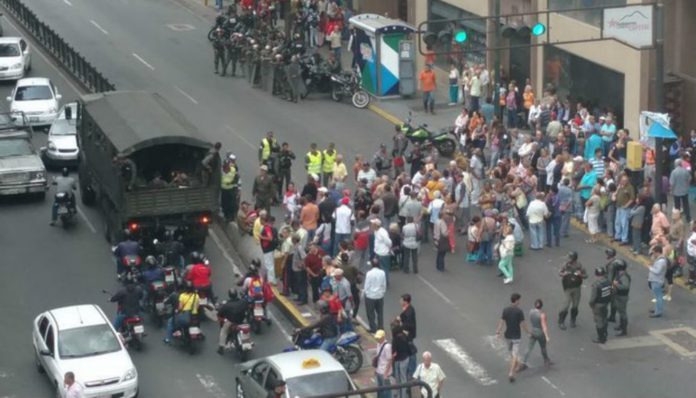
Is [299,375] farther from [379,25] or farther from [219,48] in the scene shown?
[219,48]

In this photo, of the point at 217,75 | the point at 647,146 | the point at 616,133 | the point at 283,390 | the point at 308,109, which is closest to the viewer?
the point at 283,390

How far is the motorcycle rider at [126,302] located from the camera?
29766 mm

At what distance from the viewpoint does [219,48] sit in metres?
54.3

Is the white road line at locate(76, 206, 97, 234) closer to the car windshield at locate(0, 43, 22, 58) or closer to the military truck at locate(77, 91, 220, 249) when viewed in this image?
the military truck at locate(77, 91, 220, 249)

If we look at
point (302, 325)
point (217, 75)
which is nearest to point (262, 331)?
point (302, 325)

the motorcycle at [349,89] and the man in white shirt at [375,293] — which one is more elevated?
the motorcycle at [349,89]

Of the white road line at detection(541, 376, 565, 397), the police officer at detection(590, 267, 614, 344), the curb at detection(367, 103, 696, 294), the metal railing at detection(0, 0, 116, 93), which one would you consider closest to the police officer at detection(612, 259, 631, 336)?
the police officer at detection(590, 267, 614, 344)

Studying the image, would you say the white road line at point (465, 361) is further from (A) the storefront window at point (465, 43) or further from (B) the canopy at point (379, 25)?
(A) the storefront window at point (465, 43)

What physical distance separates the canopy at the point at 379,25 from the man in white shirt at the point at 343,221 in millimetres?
15436

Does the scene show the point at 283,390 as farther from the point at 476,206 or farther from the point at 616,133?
the point at 616,133

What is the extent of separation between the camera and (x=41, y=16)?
66.9 m

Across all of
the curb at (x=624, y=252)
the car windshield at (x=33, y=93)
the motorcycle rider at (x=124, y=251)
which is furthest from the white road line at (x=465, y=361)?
the car windshield at (x=33, y=93)

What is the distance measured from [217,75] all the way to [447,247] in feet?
73.1

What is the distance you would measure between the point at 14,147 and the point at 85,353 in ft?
47.2
